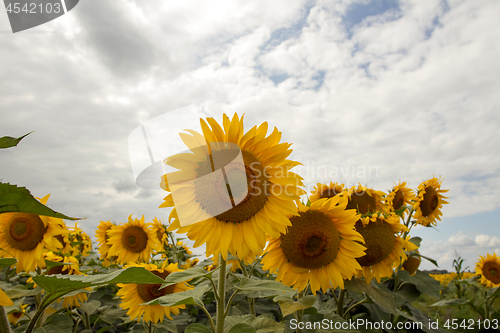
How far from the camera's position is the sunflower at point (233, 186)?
2094mm

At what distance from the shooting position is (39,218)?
3.90 metres

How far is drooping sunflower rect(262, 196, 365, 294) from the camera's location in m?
2.55

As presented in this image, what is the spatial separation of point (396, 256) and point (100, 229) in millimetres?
6108

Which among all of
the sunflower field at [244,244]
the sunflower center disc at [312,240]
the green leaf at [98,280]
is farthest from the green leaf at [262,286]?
the green leaf at [98,280]

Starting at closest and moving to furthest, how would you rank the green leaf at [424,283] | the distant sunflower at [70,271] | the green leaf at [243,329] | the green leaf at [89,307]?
the green leaf at [243,329], the green leaf at [89,307], the green leaf at [424,283], the distant sunflower at [70,271]

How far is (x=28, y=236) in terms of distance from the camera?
3863 millimetres

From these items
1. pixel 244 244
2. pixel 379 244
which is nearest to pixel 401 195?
pixel 379 244

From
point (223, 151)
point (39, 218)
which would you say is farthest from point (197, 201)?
point (39, 218)

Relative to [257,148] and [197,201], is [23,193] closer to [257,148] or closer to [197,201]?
[197,201]

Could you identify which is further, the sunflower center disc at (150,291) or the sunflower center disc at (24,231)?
the sunflower center disc at (24,231)

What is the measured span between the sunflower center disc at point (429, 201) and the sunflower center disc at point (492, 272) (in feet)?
6.33

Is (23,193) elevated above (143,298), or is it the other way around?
(23,193)

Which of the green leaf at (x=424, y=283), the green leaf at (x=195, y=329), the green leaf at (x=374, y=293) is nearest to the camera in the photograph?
the green leaf at (x=195, y=329)

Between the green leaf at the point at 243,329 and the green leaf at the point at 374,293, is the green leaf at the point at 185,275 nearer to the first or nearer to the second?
the green leaf at the point at 243,329
